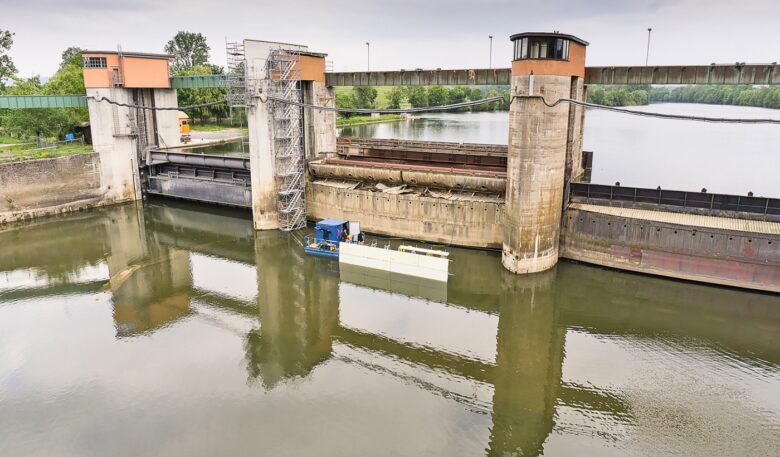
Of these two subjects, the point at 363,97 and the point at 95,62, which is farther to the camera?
the point at 363,97

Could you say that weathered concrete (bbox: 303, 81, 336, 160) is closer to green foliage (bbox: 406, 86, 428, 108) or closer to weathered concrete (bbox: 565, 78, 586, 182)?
weathered concrete (bbox: 565, 78, 586, 182)

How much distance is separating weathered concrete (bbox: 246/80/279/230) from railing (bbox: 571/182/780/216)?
16945 mm

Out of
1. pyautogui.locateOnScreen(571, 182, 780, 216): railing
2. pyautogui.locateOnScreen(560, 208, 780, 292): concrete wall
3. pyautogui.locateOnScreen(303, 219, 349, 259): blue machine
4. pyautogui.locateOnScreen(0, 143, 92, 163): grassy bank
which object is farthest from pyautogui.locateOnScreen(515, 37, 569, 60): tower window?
pyautogui.locateOnScreen(0, 143, 92, 163): grassy bank

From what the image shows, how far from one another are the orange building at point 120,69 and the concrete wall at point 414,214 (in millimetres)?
16072

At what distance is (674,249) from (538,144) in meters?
7.66

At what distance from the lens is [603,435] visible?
560 inches

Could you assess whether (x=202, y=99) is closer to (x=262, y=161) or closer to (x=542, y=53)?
(x=262, y=161)

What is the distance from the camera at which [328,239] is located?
27.8 metres

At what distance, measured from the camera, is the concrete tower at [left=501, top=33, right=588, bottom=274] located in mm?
22672

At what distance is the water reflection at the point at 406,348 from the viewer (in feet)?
47.7

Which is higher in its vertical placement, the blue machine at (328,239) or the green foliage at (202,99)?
the green foliage at (202,99)

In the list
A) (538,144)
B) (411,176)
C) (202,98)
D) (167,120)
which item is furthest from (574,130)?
(202,98)

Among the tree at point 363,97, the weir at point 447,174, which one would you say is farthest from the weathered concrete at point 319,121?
A: the tree at point 363,97

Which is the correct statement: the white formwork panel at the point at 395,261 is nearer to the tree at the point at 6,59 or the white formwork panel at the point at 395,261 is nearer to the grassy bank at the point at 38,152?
the grassy bank at the point at 38,152
